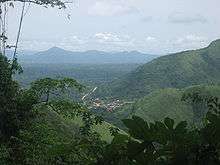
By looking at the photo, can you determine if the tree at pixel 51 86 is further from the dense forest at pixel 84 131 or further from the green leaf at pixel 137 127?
the green leaf at pixel 137 127

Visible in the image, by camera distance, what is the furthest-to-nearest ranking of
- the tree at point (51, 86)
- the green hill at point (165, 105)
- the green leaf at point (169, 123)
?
the green hill at point (165, 105) < the tree at point (51, 86) < the green leaf at point (169, 123)

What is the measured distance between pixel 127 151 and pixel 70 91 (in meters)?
15.2

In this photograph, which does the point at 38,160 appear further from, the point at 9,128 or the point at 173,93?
the point at 173,93

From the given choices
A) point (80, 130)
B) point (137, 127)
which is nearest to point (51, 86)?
point (80, 130)

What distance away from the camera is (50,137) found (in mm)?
12898

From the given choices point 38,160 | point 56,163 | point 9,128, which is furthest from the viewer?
point 9,128

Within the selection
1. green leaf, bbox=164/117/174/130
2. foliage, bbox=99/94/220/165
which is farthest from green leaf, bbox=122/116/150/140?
green leaf, bbox=164/117/174/130

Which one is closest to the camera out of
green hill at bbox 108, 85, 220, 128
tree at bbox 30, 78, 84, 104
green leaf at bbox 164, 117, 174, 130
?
green leaf at bbox 164, 117, 174, 130

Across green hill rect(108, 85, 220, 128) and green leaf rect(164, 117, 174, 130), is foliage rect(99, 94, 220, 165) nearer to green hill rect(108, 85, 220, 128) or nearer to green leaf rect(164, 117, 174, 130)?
green leaf rect(164, 117, 174, 130)

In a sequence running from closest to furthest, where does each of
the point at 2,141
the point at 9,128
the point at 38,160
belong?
the point at 38,160 → the point at 2,141 → the point at 9,128

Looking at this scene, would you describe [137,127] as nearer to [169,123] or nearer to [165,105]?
[169,123]

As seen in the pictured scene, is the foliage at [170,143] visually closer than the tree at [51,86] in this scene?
Yes

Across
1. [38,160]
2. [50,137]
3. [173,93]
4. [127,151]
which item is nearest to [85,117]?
[50,137]

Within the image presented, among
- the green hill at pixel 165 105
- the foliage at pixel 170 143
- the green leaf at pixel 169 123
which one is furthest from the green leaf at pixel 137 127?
the green hill at pixel 165 105
